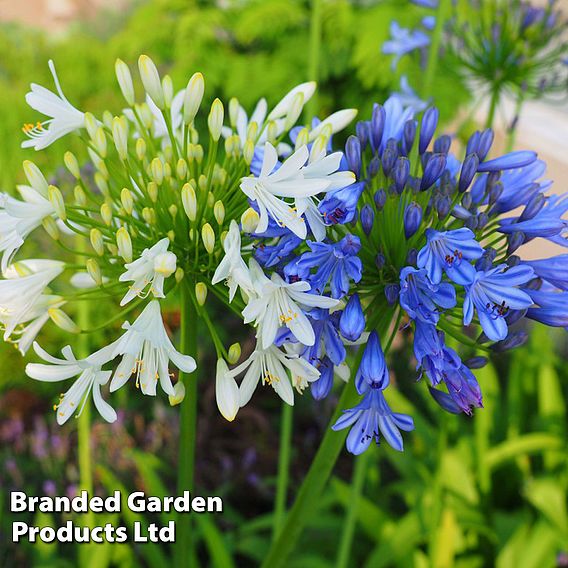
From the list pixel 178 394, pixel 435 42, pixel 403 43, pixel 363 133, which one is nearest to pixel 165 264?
pixel 178 394

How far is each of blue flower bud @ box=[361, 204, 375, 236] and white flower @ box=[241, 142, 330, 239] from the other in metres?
0.12

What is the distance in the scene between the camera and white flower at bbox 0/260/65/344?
46.0 inches

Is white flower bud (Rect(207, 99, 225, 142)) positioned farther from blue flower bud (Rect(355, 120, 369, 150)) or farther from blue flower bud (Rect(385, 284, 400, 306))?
blue flower bud (Rect(385, 284, 400, 306))

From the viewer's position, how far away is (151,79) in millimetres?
1229

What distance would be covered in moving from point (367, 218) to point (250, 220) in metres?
0.21

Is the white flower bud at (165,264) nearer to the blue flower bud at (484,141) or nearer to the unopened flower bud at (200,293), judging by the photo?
the unopened flower bud at (200,293)

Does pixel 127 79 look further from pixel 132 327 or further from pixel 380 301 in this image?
pixel 380 301

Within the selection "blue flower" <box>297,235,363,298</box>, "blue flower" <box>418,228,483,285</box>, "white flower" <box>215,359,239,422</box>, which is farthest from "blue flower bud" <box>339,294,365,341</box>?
"white flower" <box>215,359,239,422</box>

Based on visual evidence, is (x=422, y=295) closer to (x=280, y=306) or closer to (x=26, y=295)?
(x=280, y=306)

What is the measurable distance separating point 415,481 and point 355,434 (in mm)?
2026

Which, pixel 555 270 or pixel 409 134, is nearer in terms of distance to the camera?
pixel 555 270

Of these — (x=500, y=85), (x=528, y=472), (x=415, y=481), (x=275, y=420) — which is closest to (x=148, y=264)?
(x=500, y=85)

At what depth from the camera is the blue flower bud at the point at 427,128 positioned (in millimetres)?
1279

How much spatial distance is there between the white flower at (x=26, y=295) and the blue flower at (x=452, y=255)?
66 cm
